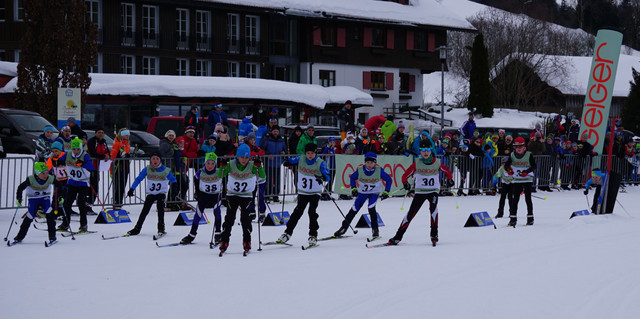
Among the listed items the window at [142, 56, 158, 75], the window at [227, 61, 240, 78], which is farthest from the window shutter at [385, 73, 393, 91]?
the window at [142, 56, 158, 75]

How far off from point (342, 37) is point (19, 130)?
2864cm

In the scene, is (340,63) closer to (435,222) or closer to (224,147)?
(224,147)

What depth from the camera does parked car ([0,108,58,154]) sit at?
23655 millimetres

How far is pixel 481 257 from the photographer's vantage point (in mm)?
11234

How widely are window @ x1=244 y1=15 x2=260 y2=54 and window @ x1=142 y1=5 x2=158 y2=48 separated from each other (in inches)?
237

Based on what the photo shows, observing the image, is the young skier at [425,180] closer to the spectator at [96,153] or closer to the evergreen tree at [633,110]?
the spectator at [96,153]

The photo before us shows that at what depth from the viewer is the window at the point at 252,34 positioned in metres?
46.4

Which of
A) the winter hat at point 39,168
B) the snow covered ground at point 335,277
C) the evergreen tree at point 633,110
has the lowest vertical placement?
the snow covered ground at point 335,277

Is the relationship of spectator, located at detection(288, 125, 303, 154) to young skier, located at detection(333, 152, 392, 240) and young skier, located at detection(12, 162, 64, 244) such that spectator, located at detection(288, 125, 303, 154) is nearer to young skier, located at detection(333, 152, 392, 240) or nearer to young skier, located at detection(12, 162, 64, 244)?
young skier, located at detection(333, 152, 392, 240)

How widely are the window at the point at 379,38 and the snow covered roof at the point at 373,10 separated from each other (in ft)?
5.15

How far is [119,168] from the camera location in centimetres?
1709

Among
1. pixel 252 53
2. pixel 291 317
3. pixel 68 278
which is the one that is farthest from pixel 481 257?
A: pixel 252 53

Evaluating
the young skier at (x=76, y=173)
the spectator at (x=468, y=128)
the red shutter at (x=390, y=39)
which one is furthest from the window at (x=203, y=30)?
the young skier at (x=76, y=173)

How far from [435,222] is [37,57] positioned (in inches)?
869
